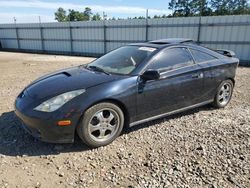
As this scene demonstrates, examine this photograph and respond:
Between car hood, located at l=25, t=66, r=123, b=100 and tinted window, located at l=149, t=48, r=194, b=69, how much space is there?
71cm

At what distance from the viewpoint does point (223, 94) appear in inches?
201

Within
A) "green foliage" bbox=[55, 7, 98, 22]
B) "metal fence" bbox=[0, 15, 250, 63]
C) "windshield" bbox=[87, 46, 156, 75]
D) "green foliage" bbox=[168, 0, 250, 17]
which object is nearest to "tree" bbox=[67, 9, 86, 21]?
"green foliage" bbox=[55, 7, 98, 22]

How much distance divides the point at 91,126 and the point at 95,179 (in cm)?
79

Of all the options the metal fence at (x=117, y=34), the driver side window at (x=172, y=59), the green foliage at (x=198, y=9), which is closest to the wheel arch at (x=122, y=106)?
the driver side window at (x=172, y=59)

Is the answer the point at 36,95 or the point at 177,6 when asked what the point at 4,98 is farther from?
the point at 177,6

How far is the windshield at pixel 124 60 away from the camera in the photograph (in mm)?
3971

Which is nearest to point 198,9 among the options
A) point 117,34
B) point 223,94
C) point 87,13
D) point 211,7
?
point 211,7

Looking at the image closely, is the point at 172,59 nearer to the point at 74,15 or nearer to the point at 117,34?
the point at 117,34

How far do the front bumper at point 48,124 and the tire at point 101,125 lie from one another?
14 centimetres

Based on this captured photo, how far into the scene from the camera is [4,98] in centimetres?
588

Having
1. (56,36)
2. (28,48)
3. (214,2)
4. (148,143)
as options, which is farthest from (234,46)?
(214,2)

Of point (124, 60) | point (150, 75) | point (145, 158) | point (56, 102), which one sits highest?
point (124, 60)

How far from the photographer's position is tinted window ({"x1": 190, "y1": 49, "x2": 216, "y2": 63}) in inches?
178

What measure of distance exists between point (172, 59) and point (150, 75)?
0.75m
